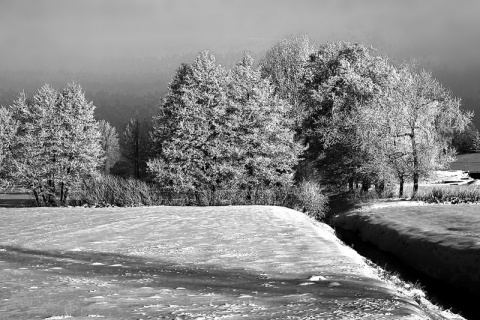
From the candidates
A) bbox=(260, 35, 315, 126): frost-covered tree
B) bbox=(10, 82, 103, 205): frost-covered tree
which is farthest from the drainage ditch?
bbox=(10, 82, 103, 205): frost-covered tree

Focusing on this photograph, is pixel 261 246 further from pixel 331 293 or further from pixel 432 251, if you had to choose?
pixel 432 251

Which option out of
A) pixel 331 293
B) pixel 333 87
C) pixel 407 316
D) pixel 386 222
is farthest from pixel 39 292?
pixel 333 87

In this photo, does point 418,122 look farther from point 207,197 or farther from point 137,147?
point 137,147

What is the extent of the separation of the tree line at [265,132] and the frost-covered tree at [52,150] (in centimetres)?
11

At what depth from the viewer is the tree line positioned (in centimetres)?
3309

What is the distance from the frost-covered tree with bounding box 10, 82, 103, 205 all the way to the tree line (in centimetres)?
11

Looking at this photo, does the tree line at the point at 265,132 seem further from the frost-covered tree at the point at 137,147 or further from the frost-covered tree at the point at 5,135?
the frost-covered tree at the point at 137,147

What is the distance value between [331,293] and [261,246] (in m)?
5.24

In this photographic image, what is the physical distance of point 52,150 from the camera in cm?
4075

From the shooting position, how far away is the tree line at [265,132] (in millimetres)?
33094

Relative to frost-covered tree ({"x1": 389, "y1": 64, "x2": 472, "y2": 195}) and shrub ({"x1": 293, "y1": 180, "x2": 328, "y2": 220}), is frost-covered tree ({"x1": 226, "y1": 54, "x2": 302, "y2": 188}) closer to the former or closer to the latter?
shrub ({"x1": 293, "y1": 180, "x2": 328, "y2": 220})

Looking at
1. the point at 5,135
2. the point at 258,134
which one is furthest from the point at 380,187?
the point at 5,135

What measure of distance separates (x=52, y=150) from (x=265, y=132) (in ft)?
71.3

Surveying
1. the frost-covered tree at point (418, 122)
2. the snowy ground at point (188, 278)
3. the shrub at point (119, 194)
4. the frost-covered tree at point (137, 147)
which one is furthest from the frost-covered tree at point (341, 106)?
the frost-covered tree at point (137, 147)
